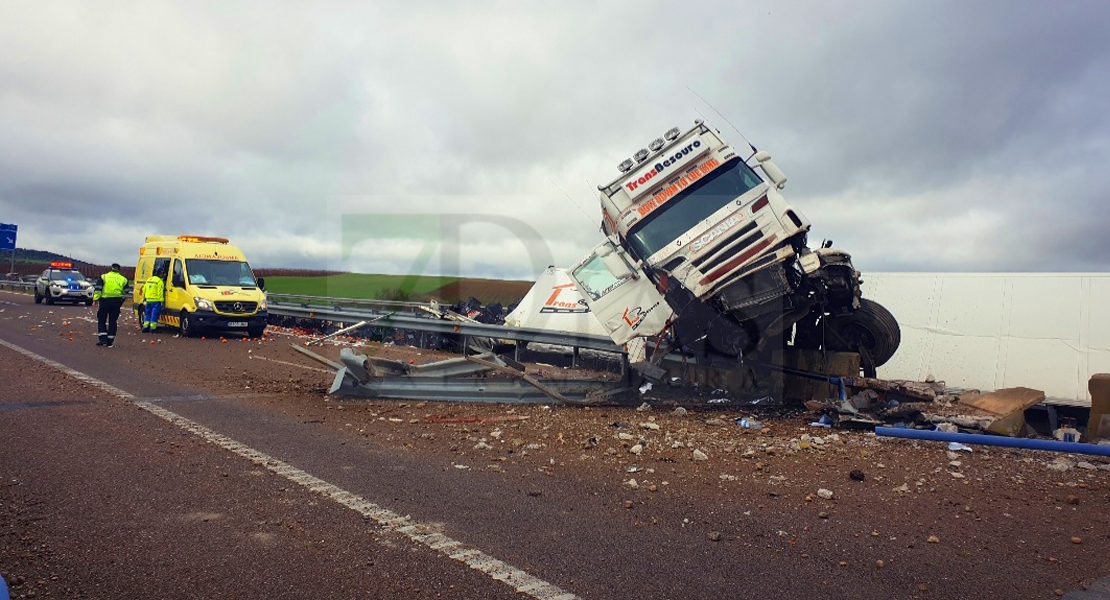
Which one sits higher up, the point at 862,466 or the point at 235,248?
the point at 235,248

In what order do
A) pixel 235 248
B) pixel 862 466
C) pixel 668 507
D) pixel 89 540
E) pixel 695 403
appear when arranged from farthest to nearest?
pixel 235 248 → pixel 695 403 → pixel 862 466 → pixel 668 507 → pixel 89 540

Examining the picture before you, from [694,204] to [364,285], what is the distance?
1645 centimetres

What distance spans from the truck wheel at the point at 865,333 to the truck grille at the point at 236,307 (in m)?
13.0

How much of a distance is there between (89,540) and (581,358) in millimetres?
9417

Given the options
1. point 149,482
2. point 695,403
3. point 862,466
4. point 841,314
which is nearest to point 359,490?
point 149,482

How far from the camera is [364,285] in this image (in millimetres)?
23156

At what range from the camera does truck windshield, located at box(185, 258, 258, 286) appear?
57.0 feet

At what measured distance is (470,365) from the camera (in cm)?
951

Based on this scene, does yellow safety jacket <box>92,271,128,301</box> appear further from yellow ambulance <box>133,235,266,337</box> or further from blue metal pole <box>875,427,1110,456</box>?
blue metal pole <box>875,427,1110,456</box>

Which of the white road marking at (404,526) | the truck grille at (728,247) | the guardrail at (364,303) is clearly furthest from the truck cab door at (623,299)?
the guardrail at (364,303)

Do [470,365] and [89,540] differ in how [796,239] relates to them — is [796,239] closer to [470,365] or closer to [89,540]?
[470,365]

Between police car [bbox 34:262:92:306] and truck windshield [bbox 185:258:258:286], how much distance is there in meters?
16.2

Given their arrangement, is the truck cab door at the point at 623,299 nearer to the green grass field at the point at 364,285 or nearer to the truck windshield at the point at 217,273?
the green grass field at the point at 364,285

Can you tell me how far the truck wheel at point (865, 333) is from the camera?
912 cm
